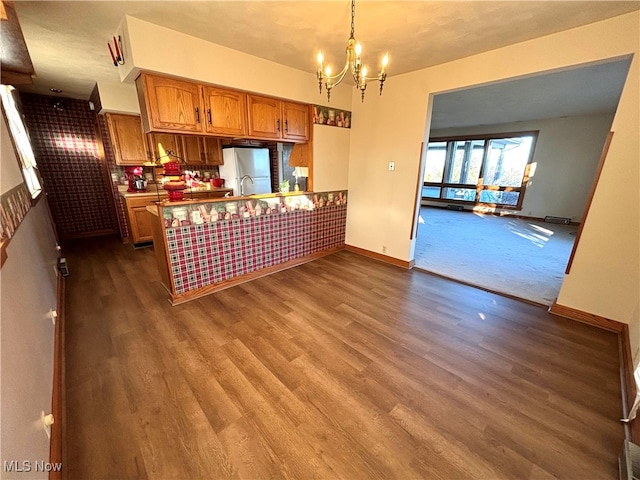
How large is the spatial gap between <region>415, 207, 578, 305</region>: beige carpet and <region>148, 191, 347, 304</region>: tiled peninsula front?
69.8 inches

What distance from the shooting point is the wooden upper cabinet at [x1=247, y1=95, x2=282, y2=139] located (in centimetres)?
296

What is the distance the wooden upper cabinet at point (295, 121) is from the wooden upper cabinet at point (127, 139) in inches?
108

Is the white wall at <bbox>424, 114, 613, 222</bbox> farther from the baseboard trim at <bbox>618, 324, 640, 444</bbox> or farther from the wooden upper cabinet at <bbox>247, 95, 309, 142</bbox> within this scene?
the wooden upper cabinet at <bbox>247, 95, 309, 142</bbox>

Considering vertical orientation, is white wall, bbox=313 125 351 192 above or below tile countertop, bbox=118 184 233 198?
above

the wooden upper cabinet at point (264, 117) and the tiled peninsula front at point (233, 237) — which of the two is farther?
the wooden upper cabinet at point (264, 117)

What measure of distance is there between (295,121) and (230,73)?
3.12 ft

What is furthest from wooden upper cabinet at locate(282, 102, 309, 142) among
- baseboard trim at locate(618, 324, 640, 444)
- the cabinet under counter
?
baseboard trim at locate(618, 324, 640, 444)

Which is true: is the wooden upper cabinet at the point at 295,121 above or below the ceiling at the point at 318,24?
below

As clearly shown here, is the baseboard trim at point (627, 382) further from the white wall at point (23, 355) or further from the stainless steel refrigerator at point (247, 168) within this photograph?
the stainless steel refrigerator at point (247, 168)

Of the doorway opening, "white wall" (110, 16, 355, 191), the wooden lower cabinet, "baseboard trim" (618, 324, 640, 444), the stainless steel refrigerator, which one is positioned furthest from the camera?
the stainless steel refrigerator

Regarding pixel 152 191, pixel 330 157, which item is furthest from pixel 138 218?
pixel 330 157

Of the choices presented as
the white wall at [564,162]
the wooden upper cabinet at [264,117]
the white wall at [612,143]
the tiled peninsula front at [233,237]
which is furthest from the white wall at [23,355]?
the white wall at [564,162]

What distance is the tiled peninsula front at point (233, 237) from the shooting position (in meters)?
2.64

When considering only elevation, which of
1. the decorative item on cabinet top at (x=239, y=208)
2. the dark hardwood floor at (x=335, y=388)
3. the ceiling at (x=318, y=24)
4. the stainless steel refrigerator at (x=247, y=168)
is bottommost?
the dark hardwood floor at (x=335, y=388)
